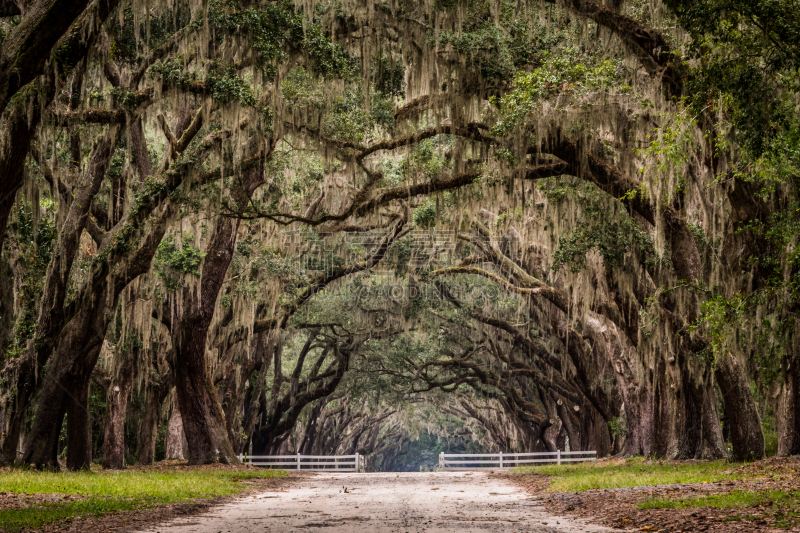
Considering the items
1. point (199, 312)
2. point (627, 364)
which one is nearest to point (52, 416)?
point (199, 312)

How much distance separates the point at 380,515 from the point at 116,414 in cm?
1238

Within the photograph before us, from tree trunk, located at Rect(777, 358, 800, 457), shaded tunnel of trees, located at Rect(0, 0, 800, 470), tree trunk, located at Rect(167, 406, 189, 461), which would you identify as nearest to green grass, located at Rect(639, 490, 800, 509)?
shaded tunnel of trees, located at Rect(0, 0, 800, 470)

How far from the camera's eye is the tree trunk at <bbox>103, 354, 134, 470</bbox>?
18000 millimetres

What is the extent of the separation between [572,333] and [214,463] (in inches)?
410

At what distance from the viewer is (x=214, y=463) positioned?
55.5 feet

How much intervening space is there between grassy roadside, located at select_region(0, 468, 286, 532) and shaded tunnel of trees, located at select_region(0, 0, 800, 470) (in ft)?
8.26

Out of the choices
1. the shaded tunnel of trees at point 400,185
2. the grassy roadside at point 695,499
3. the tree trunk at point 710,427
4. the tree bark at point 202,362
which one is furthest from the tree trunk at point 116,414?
the tree trunk at point 710,427

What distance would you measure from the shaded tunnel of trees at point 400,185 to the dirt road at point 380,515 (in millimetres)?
3182

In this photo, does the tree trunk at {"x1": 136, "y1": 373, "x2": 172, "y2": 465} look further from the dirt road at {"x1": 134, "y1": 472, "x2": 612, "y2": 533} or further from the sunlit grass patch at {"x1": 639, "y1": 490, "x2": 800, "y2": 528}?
the sunlit grass patch at {"x1": 639, "y1": 490, "x2": 800, "y2": 528}

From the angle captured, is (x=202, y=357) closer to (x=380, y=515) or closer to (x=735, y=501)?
(x=380, y=515)

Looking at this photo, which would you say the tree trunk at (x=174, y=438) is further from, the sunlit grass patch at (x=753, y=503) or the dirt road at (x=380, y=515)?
the sunlit grass patch at (x=753, y=503)

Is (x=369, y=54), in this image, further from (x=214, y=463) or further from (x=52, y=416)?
(x=214, y=463)

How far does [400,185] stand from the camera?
1545 centimetres

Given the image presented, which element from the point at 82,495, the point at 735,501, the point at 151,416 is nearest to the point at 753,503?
the point at 735,501
